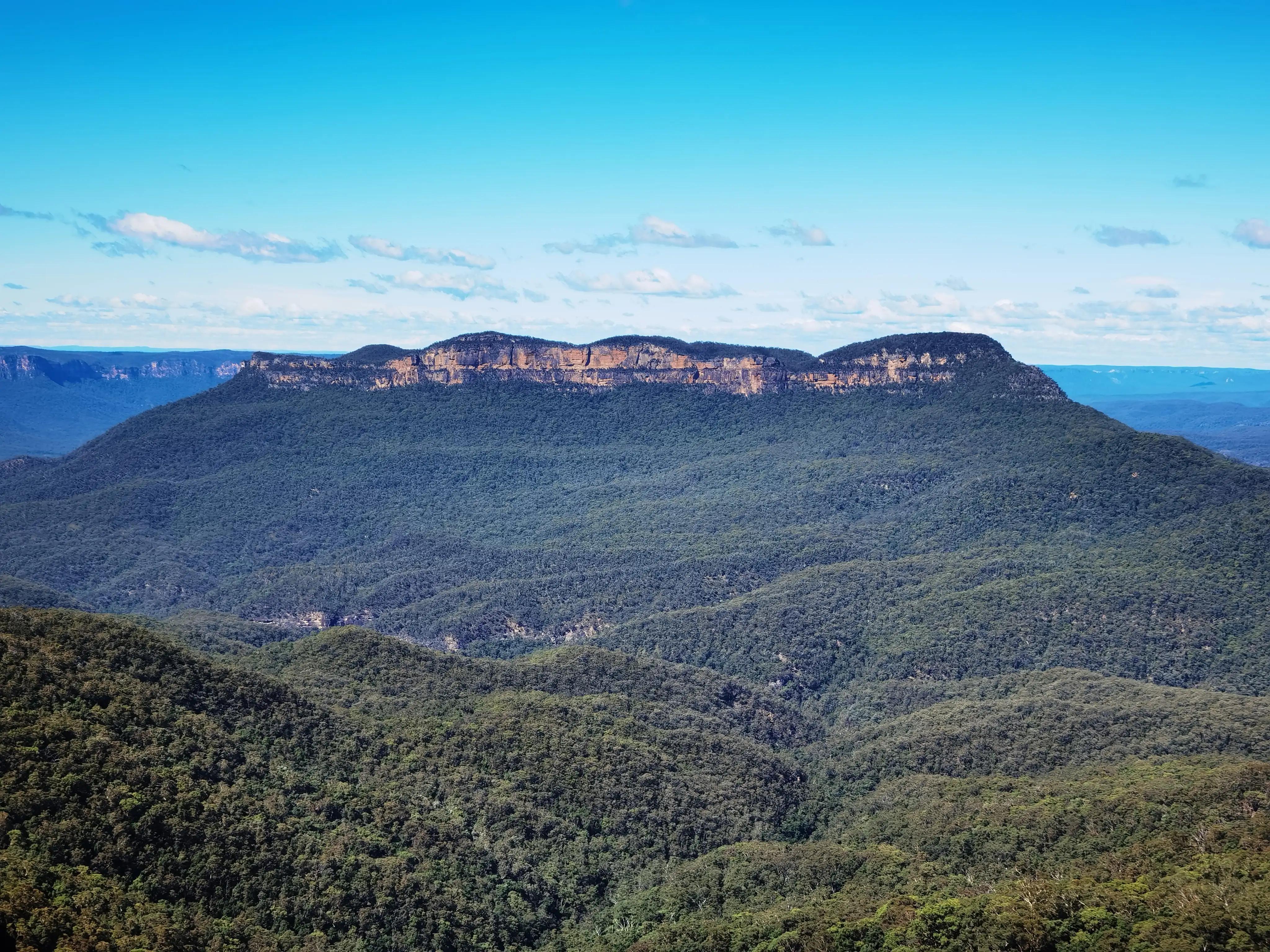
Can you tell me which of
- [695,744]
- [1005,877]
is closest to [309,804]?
[695,744]

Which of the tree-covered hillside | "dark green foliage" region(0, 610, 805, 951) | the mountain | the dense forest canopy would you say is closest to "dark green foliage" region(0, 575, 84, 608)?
the dense forest canopy

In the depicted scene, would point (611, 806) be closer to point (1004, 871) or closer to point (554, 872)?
point (554, 872)

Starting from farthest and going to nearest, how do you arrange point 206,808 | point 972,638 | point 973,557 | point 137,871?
point 973,557 → point 972,638 → point 206,808 → point 137,871

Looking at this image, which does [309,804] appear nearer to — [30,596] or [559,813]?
[559,813]

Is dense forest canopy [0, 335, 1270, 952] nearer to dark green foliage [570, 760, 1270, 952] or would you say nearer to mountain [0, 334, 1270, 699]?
dark green foliage [570, 760, 1270, 952]

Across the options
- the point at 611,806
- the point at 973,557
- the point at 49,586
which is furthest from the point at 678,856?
the point at 49,586

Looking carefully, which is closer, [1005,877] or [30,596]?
[1005,877]

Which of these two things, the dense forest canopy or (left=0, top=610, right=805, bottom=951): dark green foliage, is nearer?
(left=0, top=610, right=805, bottom=951): dark green foliage

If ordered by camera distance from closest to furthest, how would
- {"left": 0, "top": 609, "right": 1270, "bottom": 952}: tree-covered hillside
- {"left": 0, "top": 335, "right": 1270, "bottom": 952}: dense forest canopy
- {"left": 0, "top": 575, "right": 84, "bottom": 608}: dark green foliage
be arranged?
{"left": 0, "top": 609, "right": 1270, "bottom": 952}: tree-covered hillside → {"left": 0, "top": 335, "right": 1270, "bottom": 952}: dense forest canopy → {"left": 0, "top": 575, "right": 84, "bottom": 608}: dark green foliage

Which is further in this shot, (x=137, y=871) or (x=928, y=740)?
(x=928, y=740)

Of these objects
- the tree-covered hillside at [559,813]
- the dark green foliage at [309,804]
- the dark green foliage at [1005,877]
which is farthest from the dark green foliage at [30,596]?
the dark green foliage at [1005,877]

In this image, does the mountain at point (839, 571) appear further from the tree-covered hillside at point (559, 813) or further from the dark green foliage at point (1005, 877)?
the dark green foliage at point (1005, 877)
